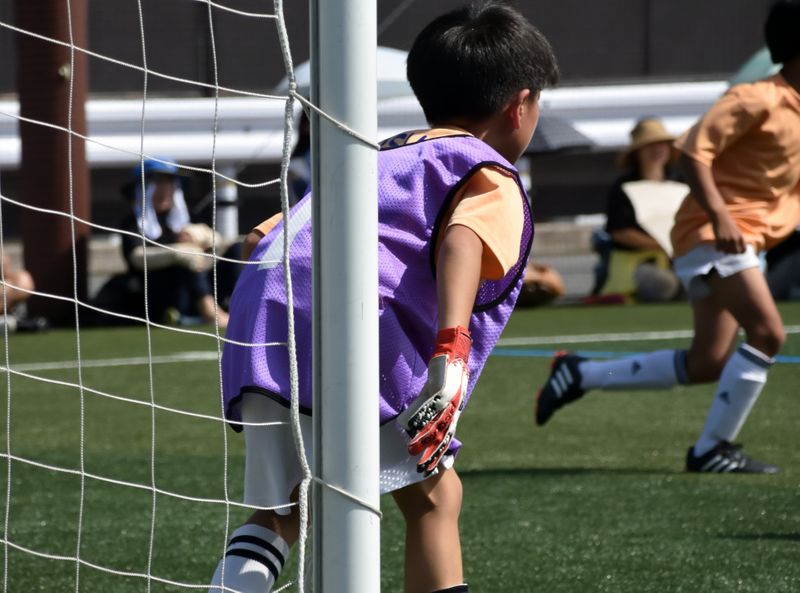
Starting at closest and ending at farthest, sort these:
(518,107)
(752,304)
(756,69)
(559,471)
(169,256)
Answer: (518,107), (752,304), (559,471), (169,256), (756,69)

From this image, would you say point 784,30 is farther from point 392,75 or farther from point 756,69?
point 392,75

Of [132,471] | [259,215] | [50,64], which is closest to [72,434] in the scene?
[132,471]

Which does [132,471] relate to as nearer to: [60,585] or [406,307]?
[60,585]

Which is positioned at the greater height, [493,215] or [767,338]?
[493,215]

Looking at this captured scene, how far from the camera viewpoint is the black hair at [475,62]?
8.43ft

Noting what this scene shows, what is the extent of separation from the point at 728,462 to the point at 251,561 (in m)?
2.80

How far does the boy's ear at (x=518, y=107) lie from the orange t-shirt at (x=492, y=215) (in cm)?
19

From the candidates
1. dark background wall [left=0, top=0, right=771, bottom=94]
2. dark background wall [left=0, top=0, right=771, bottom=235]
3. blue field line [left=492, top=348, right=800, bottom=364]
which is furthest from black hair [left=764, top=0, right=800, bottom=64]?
dark background wall [left=0, top=0, right=771, bottom=94]

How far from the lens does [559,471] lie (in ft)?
16.8

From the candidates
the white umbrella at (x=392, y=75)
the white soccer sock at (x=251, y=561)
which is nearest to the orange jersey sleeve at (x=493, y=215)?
the white soccer sock at (x=251, y=561)

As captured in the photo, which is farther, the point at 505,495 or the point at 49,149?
the point at 49,149

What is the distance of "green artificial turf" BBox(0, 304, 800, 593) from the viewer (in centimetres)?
365

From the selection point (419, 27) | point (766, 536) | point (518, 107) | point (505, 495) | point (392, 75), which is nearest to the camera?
point (518, 107)

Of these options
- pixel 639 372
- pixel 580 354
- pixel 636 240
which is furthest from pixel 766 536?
pixel 636 240
